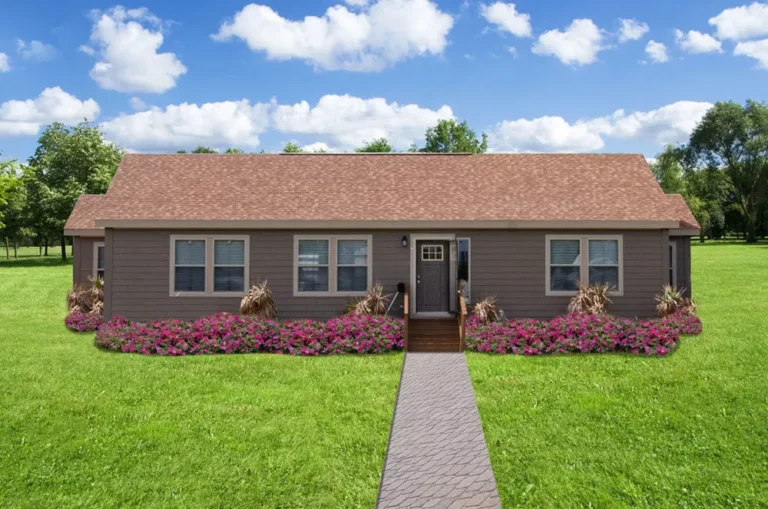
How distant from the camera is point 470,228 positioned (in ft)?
49.9

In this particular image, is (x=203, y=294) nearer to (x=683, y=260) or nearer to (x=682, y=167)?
(x=683, y=260)

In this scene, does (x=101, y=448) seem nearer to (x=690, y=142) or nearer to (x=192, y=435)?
(x=192, y=435)

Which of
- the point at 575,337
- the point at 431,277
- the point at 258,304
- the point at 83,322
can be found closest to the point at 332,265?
the point at 258,304

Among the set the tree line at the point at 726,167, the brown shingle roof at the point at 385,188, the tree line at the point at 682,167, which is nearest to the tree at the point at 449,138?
the tree line at the point at 682,167

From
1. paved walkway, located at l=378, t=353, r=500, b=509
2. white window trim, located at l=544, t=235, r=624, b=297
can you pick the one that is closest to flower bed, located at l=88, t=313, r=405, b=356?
paved walkway, located at l=378, t=353, r=500, b=509

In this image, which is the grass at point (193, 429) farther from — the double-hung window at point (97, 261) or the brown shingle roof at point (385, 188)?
the double-hung window at point (97, 261)

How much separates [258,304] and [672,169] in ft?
202

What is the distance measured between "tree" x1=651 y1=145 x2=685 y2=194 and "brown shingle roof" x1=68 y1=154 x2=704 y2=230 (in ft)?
164

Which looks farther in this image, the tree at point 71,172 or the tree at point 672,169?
the tree at point 672,169

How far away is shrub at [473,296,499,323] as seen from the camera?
14445mm

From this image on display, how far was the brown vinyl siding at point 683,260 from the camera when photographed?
57.4 feet

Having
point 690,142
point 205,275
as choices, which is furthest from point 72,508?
point 690,142

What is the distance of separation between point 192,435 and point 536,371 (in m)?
6.20

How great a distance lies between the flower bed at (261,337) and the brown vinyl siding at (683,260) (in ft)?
30.3
